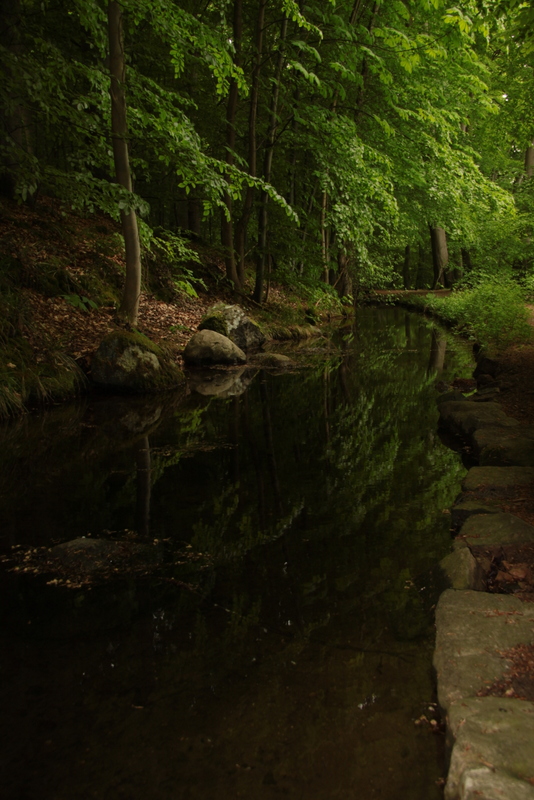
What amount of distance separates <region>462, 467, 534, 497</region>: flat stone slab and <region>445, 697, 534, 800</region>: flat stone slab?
7.73 feet

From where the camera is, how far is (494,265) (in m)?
19.9

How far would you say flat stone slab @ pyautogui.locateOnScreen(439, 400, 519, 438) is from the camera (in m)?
5.86

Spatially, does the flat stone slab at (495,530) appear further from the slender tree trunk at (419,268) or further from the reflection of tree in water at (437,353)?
the slender tree trunk at (419,268)

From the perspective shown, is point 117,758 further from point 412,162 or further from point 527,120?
point 527,120

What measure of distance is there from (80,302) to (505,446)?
768 cm

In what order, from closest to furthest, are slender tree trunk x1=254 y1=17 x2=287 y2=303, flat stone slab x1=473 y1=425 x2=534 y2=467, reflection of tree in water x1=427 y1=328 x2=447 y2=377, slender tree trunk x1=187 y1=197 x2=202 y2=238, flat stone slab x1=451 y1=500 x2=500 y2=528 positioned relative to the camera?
flat stone slab x1=451 y1=500 x2=500 y2=528 → flat stone slab x1=473 y1=425 x2=534 y2=467 → reflection of tree in water x1=427 y1=328 x2=447 y2=377 → slender tree trunk x1=254 y1=17 x2=287 y2=303 → slender tree trunk x1=187 y1=197 x2=202 y2=238

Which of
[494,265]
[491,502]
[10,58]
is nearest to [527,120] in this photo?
[494,265]

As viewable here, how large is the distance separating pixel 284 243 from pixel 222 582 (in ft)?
41.6

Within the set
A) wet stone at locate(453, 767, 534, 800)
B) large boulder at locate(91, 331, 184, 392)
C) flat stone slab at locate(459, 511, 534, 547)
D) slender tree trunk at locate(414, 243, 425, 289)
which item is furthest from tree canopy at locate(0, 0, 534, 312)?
slender tree trunk at locate(414, 243, 425, 289)

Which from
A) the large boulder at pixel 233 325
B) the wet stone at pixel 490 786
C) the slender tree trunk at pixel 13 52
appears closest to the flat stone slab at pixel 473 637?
the wet stone at pixel 490 786

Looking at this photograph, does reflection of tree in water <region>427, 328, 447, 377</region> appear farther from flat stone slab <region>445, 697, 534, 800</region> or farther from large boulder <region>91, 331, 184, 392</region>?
flat stone slab <region>445, 697, 534, 800</region>

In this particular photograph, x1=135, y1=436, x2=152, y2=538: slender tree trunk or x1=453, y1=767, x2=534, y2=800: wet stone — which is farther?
x1=135, y1=436, x2=152, y2=538: slender tree trunk

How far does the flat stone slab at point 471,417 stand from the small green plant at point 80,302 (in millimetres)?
6566

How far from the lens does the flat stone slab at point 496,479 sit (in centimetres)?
416
